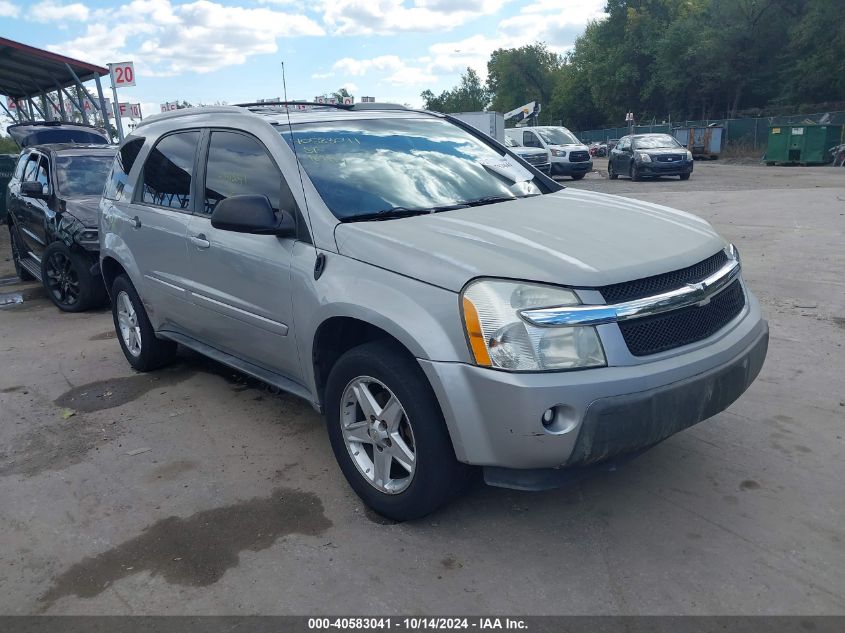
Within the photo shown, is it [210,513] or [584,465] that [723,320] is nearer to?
[584,465]

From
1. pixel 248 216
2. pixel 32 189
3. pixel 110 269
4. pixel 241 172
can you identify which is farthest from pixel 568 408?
pixel 32 189

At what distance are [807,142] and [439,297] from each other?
1240 inches

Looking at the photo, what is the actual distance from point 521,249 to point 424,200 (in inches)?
35.7

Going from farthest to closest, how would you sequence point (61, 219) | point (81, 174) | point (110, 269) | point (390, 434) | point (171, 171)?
point (81, 174) → point (61, 219) → point (110, 269) → point (171, 171) → point (390, 434)

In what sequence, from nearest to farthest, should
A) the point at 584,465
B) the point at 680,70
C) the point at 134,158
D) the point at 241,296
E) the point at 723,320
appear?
1. the point at 584,465
2. the point at 723,320
3. the point at 241,296
4. the point at 134,158
5. the point at 680,70

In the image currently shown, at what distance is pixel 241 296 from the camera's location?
13.1 ft

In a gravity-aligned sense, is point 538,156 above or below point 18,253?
above

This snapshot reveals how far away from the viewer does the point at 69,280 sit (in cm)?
796

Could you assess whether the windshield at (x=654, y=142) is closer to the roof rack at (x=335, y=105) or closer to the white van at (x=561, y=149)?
the white van at (x=561, y=149)

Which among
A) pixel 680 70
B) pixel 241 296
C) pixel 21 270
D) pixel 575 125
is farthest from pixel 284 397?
pixel 575 125

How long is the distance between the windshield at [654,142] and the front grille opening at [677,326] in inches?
841

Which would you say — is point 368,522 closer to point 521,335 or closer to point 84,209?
point 521,335
